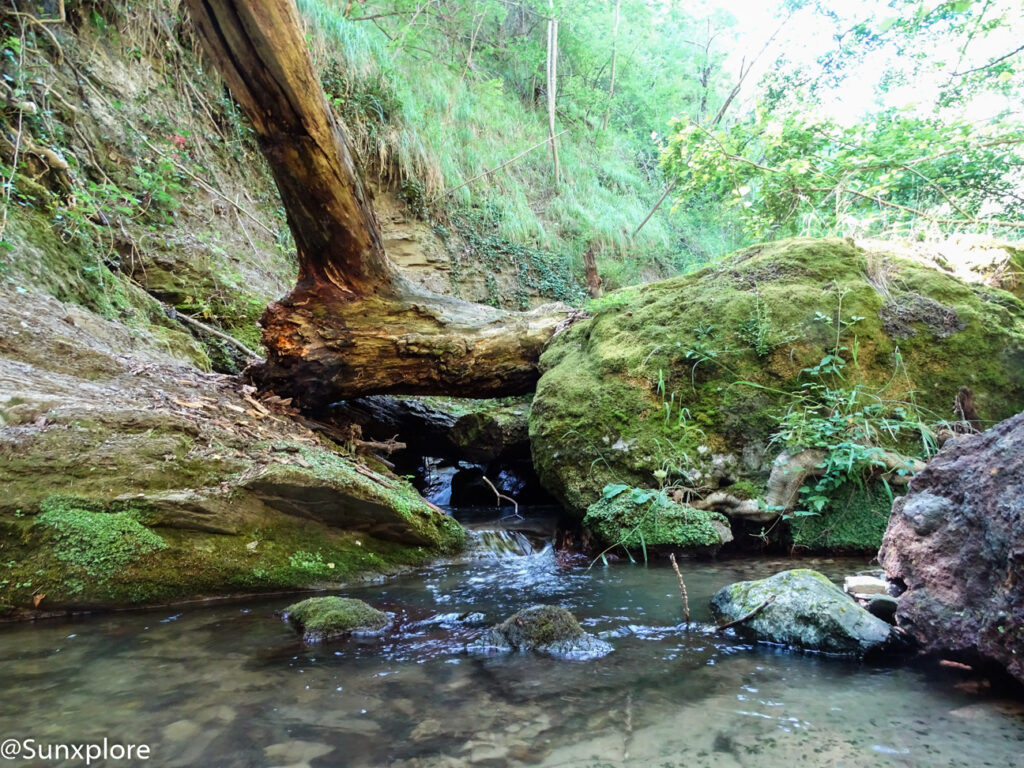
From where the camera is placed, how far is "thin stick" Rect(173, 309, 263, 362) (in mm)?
6012

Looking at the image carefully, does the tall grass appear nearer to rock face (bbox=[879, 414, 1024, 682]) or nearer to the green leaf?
the green leaf

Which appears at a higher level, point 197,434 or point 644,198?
point 644,198

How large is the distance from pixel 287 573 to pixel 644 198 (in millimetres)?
16202

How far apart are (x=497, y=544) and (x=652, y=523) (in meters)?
1.23

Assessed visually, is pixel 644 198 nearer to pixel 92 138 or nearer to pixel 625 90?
pixel 625 90

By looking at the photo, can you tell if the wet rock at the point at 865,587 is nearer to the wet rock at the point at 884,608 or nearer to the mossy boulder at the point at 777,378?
the wet rock at the point at 884,608

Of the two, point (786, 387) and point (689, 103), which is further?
point (689, 103)

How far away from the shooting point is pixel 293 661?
6.52 feet

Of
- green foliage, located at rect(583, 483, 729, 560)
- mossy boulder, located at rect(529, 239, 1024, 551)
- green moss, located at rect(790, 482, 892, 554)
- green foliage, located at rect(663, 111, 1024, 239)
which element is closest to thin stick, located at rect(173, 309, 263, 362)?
mossy boulder, located at rect(529, 239, 1024, 551)

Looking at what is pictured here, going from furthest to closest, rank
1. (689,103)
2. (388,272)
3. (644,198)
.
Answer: (689,103) → (644,198) → (388,272)

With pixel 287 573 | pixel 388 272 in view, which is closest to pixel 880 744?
pixel 287 573

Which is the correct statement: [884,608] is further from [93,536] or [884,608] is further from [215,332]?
[215,332]

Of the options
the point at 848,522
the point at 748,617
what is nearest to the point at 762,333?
the point at 848,522

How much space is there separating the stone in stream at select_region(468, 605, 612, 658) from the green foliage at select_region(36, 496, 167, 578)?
68.3 inches
